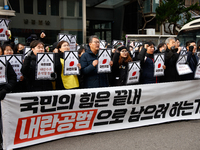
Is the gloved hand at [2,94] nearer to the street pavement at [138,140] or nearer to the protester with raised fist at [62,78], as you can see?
the street pavement at [138,140]

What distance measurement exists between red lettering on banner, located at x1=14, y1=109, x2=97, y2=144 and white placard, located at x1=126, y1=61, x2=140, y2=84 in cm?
120

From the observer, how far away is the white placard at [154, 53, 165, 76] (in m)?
5.44

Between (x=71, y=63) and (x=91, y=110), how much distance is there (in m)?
1.01

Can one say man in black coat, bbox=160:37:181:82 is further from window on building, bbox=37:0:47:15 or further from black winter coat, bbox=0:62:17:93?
window on building, bbox=37:0:47:15

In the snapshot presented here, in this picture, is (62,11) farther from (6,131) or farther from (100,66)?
(6,131)

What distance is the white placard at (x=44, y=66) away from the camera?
4.36 metres

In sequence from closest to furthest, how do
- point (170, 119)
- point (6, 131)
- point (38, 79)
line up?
point (6, 131) < point (38, 79) < point (170, 119)

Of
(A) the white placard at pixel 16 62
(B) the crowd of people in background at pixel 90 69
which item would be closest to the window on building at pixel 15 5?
(B) the crowd of people in background at pixel 90 69

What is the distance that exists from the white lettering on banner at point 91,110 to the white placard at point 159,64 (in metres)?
0.45

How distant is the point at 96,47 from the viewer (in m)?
4.77

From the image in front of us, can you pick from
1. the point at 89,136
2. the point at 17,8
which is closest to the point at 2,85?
the point at 89,136

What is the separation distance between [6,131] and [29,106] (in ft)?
1.74

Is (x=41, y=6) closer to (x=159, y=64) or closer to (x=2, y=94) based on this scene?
(x=159, y=64)

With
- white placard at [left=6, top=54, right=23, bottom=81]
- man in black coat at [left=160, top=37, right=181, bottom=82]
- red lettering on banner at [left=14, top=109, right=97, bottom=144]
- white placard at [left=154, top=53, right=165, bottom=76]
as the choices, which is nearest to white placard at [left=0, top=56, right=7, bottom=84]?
red lettering on banner at [left=14, top=109, right=97, bottom=144]
